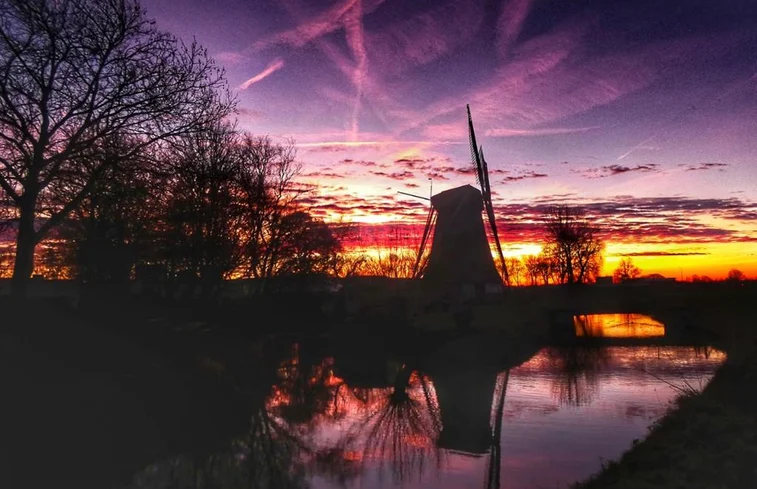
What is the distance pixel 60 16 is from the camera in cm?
1429

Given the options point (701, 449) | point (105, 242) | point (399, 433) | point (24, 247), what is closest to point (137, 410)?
point (24, 247)

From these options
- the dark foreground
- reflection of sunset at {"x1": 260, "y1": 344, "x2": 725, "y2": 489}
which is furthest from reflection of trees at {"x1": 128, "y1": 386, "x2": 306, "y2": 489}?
reflection of sunset at {"x1": 260, "y1": 344, "x2": 725, "y2": 489}

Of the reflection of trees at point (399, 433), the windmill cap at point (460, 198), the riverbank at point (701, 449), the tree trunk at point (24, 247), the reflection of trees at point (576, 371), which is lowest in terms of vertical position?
the reflection of trees at point (399, 433)

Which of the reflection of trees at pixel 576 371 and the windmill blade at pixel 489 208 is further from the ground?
the windmill blade at pixel 489 208

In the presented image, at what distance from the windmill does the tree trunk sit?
1835 inches

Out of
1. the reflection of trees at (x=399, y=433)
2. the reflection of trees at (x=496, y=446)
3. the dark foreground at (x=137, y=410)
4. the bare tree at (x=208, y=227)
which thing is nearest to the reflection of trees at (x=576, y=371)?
the reflection of trees at (x=496, y=446)

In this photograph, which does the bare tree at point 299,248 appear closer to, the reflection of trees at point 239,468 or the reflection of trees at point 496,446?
the reflection of trees at point 496,446

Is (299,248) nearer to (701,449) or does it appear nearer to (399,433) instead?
(399,433)

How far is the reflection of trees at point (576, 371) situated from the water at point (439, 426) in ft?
0.27

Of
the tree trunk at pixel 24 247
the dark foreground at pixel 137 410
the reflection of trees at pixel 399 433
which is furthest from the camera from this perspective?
the tree trunk at pixel 24 247

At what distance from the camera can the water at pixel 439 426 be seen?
36.9 feet

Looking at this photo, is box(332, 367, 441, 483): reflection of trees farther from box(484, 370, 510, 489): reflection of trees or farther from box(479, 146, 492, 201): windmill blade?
box(479, 146, 492, 201): windmill blade

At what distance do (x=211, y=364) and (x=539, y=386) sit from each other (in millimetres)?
11535

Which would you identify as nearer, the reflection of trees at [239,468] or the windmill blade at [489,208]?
the reflection of trees at [239,468]
